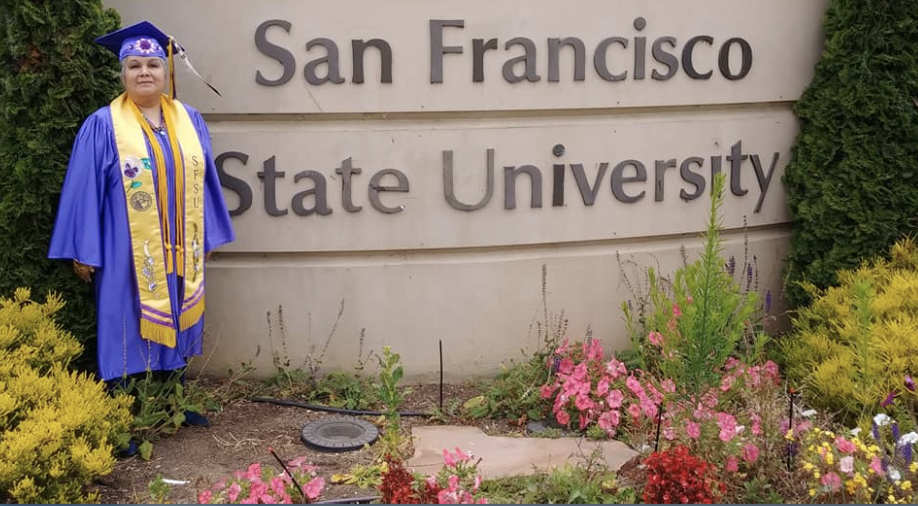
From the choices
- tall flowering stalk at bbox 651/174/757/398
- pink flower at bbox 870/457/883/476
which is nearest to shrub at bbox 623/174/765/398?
tall flowering stalk at bbox 651/174/757/398

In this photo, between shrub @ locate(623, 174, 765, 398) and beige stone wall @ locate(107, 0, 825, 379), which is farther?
beige stone wall @ locate(107, 0, 825, 379)

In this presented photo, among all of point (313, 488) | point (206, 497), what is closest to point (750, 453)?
point (313, 488)

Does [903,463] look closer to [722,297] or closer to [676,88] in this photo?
[722,297]

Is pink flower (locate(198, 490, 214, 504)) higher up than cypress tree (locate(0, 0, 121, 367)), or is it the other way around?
cypress tree (locate(0, 0, 121, 367))

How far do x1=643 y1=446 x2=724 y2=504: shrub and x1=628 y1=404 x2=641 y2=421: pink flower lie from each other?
835 mm

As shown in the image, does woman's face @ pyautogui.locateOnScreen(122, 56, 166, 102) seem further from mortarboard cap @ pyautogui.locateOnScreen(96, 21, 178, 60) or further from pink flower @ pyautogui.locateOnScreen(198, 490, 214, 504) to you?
pink flower @ pyautogui.locateOnScreen(198, 490, 214, 504)

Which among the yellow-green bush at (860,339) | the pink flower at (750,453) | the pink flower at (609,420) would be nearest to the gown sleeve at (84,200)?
the pink flower at (609,420)

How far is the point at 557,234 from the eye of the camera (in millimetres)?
4809

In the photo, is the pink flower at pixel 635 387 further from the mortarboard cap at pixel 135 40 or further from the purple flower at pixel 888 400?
the mortarboard cap at pixel 135 40

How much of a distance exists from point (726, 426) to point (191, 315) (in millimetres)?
2403

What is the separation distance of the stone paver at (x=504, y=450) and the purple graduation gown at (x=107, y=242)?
122 centimetres

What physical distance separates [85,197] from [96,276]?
0.37 meters

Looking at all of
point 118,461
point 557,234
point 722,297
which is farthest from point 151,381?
point 722,297

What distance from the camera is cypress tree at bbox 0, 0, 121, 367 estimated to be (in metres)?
3.90
